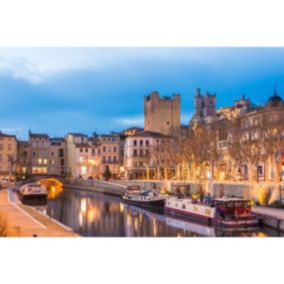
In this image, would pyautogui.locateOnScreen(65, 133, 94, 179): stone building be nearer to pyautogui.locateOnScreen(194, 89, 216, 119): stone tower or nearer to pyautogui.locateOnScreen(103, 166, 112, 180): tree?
pyautogui.locateOnScreen(103, 166, 112, 180): tree

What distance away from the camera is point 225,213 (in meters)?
19.8

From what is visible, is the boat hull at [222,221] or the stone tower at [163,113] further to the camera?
the stone tower at [163,113]

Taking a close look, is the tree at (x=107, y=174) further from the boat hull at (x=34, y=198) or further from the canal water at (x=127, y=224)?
the canal water at (x=127, y=224)

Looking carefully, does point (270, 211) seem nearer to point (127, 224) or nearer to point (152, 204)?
point (127, 224)

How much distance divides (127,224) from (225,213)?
4.26 m

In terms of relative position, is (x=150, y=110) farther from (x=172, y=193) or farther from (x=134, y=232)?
(x=134, y=232)

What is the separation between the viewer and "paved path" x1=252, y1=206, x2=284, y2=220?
18.4 metres

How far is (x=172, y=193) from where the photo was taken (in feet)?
106

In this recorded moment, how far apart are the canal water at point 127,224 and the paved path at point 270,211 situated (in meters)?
0.87

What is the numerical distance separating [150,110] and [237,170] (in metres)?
23.7

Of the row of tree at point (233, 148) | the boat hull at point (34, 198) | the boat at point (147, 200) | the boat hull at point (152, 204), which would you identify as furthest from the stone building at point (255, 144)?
the boat hull at point (34, 198)

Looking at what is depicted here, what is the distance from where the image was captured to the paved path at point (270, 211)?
18388 mm

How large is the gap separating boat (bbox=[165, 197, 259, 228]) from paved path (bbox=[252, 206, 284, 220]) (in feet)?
1.89
